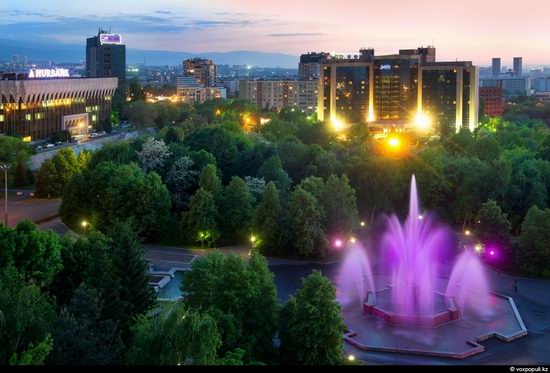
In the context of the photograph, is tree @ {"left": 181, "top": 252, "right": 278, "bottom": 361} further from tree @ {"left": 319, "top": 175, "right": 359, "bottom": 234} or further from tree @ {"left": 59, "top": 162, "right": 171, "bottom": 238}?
tree @ {"left": 59, "top": 162, "right": 171, "bottom": 238}

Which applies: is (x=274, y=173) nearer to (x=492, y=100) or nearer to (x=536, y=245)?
(x=536, y=245)

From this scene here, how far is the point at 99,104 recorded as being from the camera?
225ft

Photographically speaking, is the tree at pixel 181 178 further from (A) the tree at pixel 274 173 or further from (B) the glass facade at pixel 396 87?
(B) the glass facade at pixel 396 87

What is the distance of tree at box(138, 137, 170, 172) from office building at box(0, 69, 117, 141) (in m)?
21.5

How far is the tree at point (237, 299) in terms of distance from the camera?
47.1ft

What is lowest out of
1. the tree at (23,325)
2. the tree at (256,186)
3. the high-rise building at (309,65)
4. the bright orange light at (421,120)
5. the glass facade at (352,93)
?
the tree at (23,325)

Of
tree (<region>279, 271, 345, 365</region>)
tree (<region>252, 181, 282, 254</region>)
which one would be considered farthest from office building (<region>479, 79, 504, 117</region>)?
tree (<region>279, 271, 345, 365</region>)

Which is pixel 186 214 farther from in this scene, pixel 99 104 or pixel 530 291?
pixel 99 104

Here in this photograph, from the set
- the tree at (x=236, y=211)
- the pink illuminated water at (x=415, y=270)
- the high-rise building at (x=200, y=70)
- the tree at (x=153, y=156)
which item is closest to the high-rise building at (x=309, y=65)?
the high-rise building at (x=200, y=70)

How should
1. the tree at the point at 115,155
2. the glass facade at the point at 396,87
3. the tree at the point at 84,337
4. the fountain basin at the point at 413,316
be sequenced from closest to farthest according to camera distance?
1. the tree at the point at 84,337
2. the fountain basin at the point at 413,316
3. the tree at the point at 115,155
4. the glass facade at the point at 396,87

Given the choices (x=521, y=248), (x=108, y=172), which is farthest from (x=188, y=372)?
(x=108, y=172)

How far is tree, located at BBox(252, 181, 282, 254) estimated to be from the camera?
2642cm

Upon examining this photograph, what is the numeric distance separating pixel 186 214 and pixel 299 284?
25.4ft

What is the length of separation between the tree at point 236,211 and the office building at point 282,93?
7332cm
